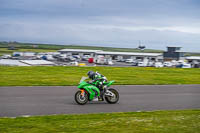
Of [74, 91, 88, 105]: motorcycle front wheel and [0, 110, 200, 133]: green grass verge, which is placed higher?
[74, 91, 88, 105]: motorcycle front wheel

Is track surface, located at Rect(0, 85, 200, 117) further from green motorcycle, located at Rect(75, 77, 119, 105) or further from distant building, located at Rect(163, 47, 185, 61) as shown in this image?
distant building, located at Rect(163, 47, 185, 61)

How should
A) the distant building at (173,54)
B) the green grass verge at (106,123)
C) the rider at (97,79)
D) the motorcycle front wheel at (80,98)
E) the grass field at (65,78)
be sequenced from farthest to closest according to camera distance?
1. the distant building at (173,54)
2. the grass field at (65,78)
3. the rider at (97,79)
4. the motorcycle front wheel at (80,98)
5. the green grass verge at (106,123)

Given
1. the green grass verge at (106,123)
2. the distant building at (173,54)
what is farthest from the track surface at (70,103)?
the distant building at (173,54)

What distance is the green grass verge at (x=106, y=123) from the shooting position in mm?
7484

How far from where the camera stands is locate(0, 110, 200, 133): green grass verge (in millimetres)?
7484

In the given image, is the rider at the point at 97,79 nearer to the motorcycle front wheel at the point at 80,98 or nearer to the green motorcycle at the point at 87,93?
the green motorcycle at the point at 87,93

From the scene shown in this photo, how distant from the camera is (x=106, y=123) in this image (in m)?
8.28

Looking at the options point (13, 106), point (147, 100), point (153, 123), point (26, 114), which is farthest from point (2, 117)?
point (147, 100)

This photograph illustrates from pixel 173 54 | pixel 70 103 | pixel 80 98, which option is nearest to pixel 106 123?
pixel 80 98

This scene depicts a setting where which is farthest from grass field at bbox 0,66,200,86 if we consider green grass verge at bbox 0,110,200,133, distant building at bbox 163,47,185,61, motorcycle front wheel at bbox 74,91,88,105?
distant building at bbox 163,47,185,61

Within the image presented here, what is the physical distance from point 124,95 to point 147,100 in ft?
4.81

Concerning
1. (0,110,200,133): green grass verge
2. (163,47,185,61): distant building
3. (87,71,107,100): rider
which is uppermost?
(163,47,185,61): distant building

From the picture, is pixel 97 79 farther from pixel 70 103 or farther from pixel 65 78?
pixel 65 78

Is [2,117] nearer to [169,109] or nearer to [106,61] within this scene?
[169,109]
